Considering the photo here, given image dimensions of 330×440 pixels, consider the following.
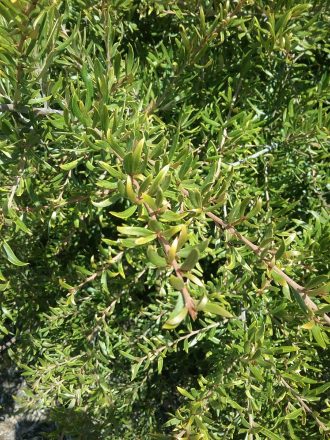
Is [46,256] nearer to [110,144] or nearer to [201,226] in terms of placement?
[201,226]

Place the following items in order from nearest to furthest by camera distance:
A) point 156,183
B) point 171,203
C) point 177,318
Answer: point 177,318, point 156,183, point 171,203

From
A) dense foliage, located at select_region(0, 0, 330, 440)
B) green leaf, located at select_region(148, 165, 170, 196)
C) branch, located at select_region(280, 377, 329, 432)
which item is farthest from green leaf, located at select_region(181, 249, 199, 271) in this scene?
branch, located at select_region(280, 377, 329, 432)

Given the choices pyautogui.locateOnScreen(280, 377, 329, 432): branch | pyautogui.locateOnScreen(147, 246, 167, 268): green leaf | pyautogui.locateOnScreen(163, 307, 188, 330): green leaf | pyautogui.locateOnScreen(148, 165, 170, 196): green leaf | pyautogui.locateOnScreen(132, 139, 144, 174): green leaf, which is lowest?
pyautogui.locateOnScreen(280, 377, 329, 432): branch

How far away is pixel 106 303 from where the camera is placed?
1438 mm

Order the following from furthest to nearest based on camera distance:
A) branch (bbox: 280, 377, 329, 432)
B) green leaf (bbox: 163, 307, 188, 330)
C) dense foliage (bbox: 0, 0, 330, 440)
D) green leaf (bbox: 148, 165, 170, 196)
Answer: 1. branch (bbox: 280, 377, 329, 432)
2. dense foliage (bbox: 0, 0, 330, 440)
3. green leaf (bbox: 148, 165, 170, 196)
4. green leaf (bbox: 163, 307, 188, 330)

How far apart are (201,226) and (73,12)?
2.24 feet

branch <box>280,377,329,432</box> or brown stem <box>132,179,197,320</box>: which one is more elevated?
brown stem <box>132,179,197,320</box>

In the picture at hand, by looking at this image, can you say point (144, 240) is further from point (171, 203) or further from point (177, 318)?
point (171, 203)

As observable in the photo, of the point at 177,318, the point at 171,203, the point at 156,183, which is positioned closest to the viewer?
the point at 177,318

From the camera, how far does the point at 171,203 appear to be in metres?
0.92

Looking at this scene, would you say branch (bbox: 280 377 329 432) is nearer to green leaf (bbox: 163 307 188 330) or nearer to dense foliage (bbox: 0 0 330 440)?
dense foliage (bbox: 0 0 330 440)

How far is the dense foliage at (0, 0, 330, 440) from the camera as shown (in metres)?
0.77

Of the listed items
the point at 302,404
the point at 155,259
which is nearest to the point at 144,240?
the point at 155,259

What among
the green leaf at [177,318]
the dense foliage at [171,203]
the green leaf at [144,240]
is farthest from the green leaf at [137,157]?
the green leaf at [177,318]
